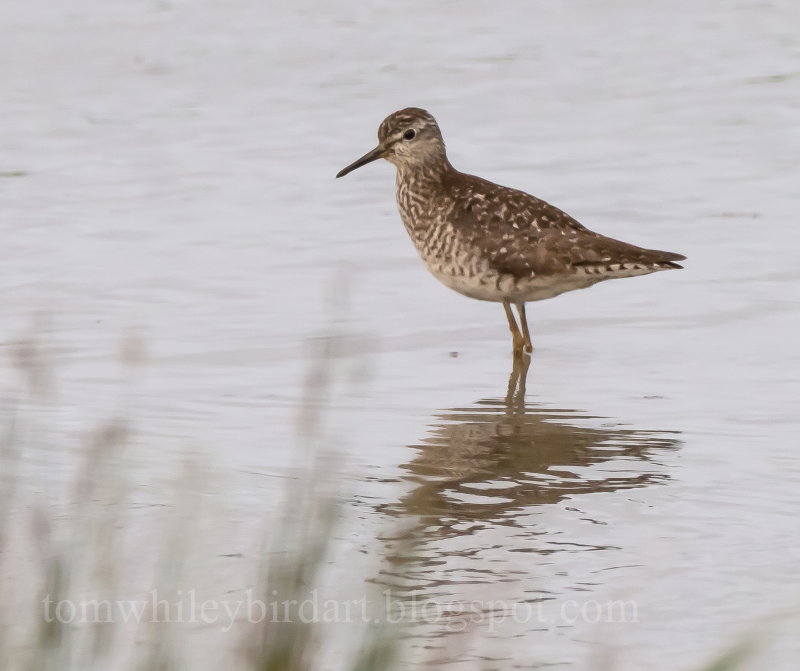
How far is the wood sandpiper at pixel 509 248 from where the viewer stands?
907 cm

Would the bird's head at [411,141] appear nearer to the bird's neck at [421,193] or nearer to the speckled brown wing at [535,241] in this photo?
the bird's neck at [421,193]

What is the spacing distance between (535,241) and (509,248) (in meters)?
0.15

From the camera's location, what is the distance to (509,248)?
9195mm

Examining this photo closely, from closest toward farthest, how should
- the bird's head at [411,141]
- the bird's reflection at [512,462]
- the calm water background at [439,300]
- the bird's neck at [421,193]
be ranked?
the calm water background at [439,300] → the bird's reflection at [512,462] → the bird's neck at [421,193] → the bird's head at [411,141]

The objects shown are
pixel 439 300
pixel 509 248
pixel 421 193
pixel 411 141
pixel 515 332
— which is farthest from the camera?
pixel 439 300

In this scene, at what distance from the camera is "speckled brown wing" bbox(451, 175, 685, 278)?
9.03 m

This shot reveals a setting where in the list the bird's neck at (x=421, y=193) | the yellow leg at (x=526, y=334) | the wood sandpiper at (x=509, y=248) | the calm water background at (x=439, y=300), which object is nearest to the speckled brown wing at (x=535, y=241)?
the wood sandpiper at (x=509, y=248)

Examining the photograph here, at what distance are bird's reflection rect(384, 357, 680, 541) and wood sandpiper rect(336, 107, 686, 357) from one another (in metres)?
1.00

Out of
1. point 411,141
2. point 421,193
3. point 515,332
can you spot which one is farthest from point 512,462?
point 411,141

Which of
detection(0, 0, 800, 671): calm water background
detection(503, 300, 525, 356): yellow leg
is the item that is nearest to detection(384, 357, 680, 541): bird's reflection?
detection(0, 0, 800, 671): calm water background

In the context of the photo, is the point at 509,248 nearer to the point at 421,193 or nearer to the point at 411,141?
the point at 421,193

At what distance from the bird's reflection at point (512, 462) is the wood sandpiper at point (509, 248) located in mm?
1002

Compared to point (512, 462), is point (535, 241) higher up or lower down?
higher up

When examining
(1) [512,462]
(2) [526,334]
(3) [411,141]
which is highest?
(3) [411,141]
